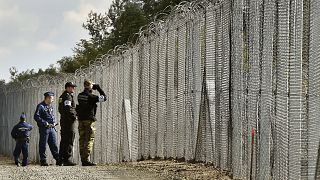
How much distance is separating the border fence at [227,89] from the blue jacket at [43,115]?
1.58 meters

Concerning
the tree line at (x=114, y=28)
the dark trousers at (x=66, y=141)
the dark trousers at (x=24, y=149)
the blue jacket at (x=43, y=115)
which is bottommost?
the dark trousers at (x=24, y=149)

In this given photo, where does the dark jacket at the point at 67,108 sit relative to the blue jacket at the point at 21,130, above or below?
above

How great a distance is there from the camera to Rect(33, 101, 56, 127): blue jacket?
1644 cm

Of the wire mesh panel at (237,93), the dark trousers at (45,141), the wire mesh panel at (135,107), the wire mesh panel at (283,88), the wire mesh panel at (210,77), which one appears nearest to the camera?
the wire mesh panel at (283,88)

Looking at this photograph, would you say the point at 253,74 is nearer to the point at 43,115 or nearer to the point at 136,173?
the point at 136,173

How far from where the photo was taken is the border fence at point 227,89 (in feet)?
22.4

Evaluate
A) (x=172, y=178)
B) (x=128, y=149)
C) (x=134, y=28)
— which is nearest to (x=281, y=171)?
(x=172, y=178)

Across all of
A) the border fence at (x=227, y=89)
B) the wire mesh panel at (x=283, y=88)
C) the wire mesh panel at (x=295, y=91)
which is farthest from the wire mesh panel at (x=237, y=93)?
the wire mesh panel at (x=295, y=91)

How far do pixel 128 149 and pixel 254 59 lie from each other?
800 cm

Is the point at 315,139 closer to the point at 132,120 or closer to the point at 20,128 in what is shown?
the point at 132,120

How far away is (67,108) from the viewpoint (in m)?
15.4

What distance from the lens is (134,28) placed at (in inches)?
2137

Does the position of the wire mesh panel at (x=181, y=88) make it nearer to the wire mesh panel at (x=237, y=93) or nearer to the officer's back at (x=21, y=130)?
the wire mesh panel at (x=237, y=93)

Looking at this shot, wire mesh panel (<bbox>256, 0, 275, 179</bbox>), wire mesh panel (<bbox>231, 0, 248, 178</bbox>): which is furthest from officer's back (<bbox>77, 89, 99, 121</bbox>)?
wire mesh panel (<bbox>256, 0, 275, 179</bbox>)
